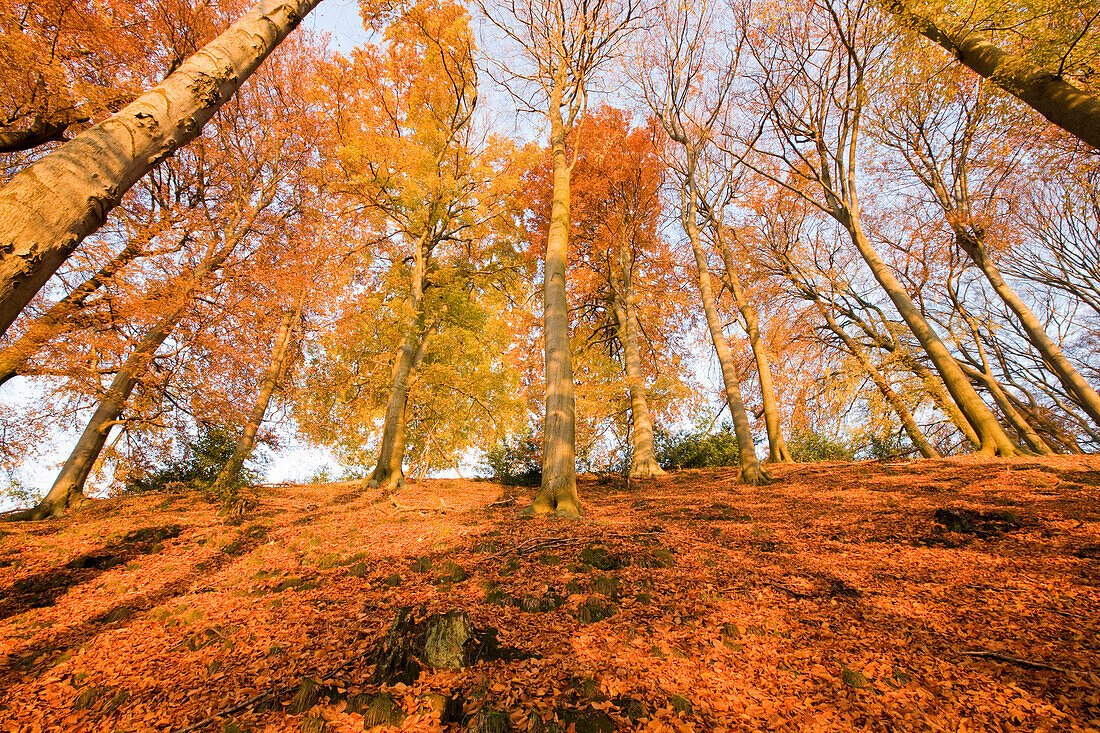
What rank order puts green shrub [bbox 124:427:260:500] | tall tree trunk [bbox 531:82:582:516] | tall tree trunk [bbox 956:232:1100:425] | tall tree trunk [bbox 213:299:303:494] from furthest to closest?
green shrub [bbox 124:427:260:500], tall tree trunk [bbox 956:232:1100:425], tall tree trunk [bbox 213:299:303:494], tall tree trunk [bbox 531:82:582:516]

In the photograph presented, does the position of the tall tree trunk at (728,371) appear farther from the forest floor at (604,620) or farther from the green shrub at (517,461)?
the green shrub at (517,461)

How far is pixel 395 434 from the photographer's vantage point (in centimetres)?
886

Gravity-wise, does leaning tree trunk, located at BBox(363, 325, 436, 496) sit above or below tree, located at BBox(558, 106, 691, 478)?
below

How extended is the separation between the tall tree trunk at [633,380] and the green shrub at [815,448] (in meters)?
5.36

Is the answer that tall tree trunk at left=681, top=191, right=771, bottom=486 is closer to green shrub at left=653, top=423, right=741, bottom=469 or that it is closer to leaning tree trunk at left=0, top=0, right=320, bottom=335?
green shrub at left=653, top=423, right=741, bottom=469

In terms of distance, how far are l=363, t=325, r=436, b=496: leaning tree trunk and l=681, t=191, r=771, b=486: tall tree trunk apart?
7.14 m

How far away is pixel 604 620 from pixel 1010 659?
1.86m

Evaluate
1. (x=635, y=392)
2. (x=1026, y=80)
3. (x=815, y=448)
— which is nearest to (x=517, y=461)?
(x=635, y=392)

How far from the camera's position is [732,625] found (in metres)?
2.20

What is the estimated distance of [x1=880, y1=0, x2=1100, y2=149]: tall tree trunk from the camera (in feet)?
12.8

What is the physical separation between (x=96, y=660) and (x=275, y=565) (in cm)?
162

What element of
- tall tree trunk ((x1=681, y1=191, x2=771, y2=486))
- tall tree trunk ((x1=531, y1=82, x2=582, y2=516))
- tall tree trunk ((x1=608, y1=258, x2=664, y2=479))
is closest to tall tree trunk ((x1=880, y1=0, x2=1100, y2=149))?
tall tree trunk ((x1=681, y1=191, x2=771, y2=486))

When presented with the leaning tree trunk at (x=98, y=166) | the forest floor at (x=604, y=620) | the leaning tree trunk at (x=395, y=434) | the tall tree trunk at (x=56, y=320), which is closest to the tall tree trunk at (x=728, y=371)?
the forest floor at (x=604, y=620)

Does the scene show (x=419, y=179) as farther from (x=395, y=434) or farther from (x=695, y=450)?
(x=695, y=450)
